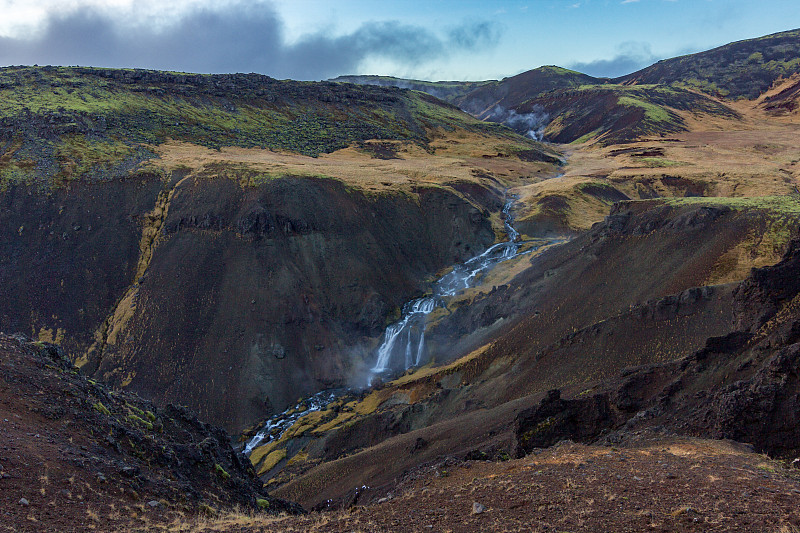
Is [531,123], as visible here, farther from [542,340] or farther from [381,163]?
[542,340]

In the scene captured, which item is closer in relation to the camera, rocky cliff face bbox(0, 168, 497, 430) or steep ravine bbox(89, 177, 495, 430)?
steep ravine bbox(89, 177, 495, 430)

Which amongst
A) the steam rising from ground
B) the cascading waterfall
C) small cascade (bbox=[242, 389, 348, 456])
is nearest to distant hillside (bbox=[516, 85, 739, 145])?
the steam rising from ground

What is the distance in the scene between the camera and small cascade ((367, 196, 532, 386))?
5322 centimetres

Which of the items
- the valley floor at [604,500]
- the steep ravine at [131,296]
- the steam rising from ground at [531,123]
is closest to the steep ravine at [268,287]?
the steep ravine at [131,296]

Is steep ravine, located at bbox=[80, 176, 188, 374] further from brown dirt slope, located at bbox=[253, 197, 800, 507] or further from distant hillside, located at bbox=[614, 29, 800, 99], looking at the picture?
distant hillside, located at bbox=[614, 29, 800, 99]

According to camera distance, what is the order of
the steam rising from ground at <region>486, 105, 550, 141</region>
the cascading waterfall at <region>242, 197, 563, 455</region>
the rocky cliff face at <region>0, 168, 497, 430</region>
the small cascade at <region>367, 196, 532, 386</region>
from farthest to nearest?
the steam rising from ground at <region>486, 105, 550, 141</region>, the small cascade at <region>367, 196, 532, 386</region>, the rocky cliff face at <region>0, 168, 497, 430</region>, the cascading waterfall at <region>242, 197, 563, 455</region>

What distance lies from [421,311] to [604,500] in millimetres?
46169

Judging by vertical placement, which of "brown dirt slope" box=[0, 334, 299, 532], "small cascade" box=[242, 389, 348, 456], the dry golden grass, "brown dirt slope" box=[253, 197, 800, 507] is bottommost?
"small cascade" box=[242, 389, 348, 456]

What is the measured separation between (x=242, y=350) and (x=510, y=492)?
133 feet

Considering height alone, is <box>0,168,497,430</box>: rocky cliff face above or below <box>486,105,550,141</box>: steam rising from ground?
below

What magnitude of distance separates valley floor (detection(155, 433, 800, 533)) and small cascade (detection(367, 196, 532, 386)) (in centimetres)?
3564

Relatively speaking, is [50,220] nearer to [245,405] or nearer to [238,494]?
[245,405]

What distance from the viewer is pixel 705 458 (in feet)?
51.3

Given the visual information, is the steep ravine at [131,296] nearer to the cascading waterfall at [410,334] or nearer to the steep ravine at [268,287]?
the steep ravine at [268,287]
